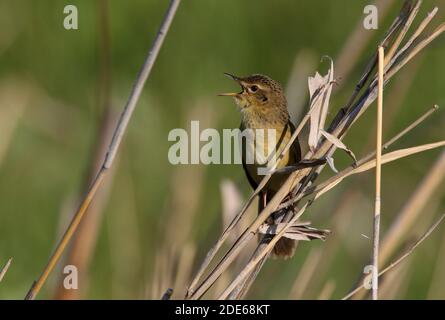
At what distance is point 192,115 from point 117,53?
1.25 metres

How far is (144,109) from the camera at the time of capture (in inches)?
214

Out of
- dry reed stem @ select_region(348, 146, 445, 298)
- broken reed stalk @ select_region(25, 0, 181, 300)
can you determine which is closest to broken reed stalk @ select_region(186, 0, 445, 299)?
broken reed stalk @ select_region(25, 0, 181, 300)

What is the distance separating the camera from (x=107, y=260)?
499 centimetres

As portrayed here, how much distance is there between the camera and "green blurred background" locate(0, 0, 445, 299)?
194 inches

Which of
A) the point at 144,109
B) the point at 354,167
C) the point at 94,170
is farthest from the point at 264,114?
the point at 144,109

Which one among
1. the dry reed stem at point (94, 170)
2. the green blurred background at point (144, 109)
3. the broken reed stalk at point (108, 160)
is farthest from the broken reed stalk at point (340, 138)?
the green blurred background at point (144, 109)

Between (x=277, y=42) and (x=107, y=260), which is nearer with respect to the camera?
(x=107, y=260)

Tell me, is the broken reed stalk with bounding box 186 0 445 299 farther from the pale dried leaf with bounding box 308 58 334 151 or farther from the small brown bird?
the small brown bird

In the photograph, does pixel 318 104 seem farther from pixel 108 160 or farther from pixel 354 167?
pixel 108 160

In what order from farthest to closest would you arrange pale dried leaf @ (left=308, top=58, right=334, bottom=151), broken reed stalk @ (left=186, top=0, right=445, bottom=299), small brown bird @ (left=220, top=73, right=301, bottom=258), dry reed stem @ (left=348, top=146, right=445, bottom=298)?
small brown bird @ (left=220, top=73, right=301, bottom=258)
dry reed stem @ (left=348, top=146, right=445, bottom=298)
pale dried leaf @ (left=308, top=58, right=334, bottom=151)
broken reed stalk @ (left=186, top=0, right=445, bottom=299)

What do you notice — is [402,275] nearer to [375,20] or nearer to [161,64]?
[375,20]

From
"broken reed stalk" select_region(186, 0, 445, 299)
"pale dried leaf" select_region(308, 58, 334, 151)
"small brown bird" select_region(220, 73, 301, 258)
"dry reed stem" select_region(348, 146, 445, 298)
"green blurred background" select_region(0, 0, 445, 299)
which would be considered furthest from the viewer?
"green blurred background" select_region(0, 0, 445, 299)
